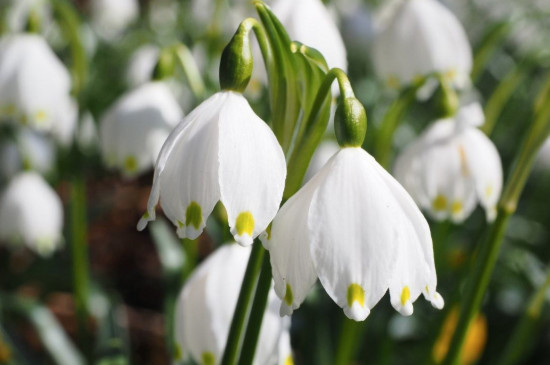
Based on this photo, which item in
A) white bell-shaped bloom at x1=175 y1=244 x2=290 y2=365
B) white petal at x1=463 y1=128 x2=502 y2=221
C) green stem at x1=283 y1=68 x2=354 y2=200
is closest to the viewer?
green stem at x1=283 y1=68 x2=354 y2=200

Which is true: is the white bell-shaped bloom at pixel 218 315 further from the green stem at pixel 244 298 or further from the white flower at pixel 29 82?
the white flower at pixel 29 82

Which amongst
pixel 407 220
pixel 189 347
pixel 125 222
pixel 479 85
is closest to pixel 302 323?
pixel 189 347

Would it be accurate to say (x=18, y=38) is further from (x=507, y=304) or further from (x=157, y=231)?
(x=507, y=304)

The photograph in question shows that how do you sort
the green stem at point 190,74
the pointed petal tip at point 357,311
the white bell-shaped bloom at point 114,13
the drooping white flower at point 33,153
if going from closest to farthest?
the pointed petal tip at point 357,311
the green stem at point 190,74
the drooping white flower at point 33,153
the white bell-shaped bloom at point 114,13

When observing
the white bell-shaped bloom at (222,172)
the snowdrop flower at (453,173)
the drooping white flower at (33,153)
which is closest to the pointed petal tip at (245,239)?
the white bell-shaped bloom at (222,172)

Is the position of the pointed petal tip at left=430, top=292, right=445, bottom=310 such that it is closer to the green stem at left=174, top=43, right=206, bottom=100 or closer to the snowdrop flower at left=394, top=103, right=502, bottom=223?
the snowdrop flower at left=394, top=103, right=502, bottom=223

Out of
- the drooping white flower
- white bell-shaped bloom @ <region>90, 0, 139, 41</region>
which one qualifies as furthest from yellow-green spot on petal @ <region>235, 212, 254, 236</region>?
white bell-shaped bloom @ <region>90, 0, 139, 41</region>
